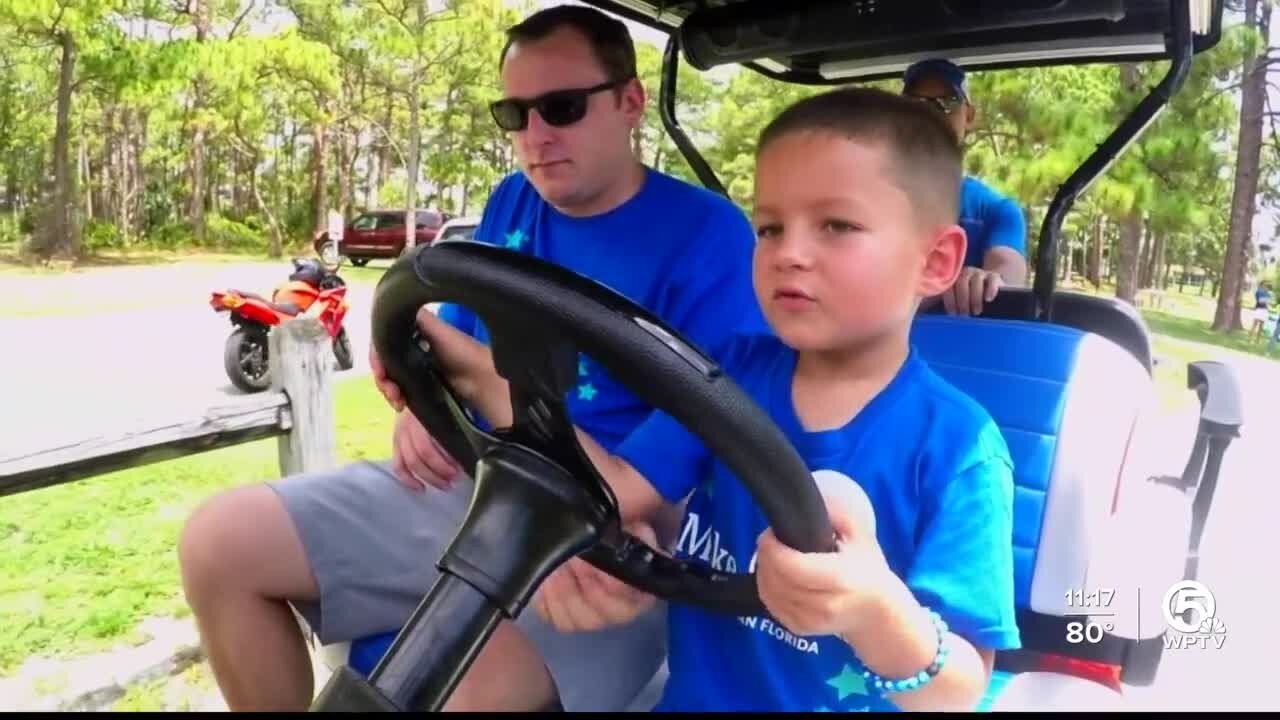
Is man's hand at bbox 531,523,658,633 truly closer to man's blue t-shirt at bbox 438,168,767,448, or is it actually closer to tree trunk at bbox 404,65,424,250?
man's blue t-shirt at bbox 438,168,767,448

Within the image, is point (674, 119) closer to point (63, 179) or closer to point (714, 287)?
point (714, 287)

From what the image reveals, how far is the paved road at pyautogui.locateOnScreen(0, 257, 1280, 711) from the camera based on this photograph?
1180 mm

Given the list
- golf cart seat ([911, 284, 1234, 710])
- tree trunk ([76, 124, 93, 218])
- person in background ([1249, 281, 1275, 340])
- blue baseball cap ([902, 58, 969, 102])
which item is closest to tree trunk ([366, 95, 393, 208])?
tree trunk ([76, 124, 93, 218])

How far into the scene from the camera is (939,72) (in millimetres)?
1592

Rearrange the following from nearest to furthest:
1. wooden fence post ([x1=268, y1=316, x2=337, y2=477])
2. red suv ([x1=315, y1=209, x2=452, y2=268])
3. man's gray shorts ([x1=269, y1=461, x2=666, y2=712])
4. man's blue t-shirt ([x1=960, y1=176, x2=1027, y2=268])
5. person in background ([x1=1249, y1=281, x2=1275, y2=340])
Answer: man's gray shorts ([x1=269, y1=461, x2=666, y2=712]) → man's blue t-shirt ([x1=960, y1=176, x2=1027, y2=268]) → wooden fence post ([x1=268, y1=316, x2=337, y2=477]) → red suv ([x1=315, y1=209, x2=452, y2=268]) → person in background ([x1=1249, y1=281, x2=1275, y2=340])

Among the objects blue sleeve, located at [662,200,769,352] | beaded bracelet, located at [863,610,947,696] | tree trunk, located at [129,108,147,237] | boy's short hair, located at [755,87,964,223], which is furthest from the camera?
tree trunk, located at [129,108,147,237]

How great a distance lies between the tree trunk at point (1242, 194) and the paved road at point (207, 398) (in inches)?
21.0

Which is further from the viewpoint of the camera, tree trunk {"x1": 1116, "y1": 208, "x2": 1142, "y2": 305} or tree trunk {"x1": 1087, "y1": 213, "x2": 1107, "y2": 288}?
tree trunk {"x1": 1116, "y1": 208, "x2": 1142, "y2": 305}

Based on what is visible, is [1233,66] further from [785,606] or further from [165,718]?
[165,718]

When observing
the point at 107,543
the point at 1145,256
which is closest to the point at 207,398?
the point at 107,543

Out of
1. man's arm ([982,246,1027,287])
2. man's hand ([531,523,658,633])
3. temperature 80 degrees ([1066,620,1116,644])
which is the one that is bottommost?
temperature 80 degrees ([1066,620,1116,644])

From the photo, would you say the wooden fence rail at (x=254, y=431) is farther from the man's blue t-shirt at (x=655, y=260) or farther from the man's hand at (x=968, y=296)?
the man's hand at (x=968, y=296)

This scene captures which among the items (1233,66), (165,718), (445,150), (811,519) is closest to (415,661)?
(165,718)

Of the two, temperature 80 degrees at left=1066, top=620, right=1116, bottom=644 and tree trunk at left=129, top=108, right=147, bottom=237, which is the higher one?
tree trunk at left=129, top=108, right=147, bottom=237
